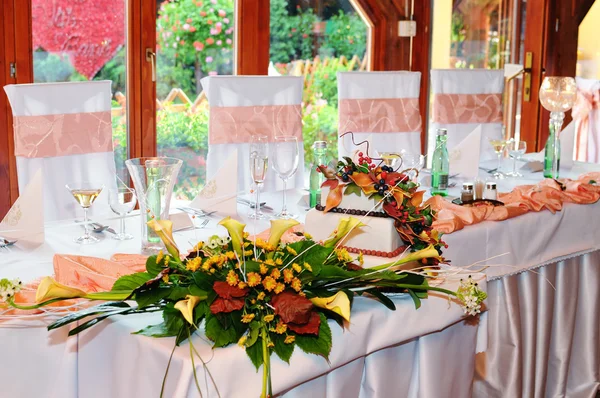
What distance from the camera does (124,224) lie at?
2.04 metres

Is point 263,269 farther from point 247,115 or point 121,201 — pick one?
point 247,115

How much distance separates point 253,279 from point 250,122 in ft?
6.19

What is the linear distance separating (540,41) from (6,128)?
361 centimetres

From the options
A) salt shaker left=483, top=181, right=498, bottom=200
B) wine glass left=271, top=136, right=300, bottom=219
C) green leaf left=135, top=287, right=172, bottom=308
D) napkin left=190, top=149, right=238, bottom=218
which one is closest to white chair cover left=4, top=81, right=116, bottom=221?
napkin left=190, top=149, right=238, bottom=218

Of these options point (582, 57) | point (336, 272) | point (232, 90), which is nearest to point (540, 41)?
point (582, 57)

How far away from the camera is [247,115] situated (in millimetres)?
3033

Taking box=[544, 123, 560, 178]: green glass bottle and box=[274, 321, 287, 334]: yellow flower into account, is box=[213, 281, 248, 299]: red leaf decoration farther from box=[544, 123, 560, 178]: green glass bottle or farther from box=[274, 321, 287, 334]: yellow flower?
box=[544, 123, 560, 178]: green glass bottle

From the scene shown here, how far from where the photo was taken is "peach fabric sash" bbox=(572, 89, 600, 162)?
18.7 ft

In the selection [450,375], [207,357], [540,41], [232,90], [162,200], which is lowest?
[450,375]

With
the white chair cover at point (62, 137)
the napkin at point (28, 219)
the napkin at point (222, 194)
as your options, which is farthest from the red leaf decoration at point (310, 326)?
the white chair cover at point (62, 137)

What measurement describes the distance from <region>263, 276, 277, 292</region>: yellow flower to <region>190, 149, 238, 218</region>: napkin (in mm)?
1043

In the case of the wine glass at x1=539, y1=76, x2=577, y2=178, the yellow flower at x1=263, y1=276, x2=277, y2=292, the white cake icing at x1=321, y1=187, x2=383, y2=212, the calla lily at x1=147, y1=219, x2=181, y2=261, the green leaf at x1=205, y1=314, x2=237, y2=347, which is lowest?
the green leaf at x1=205, y1=314, x2=237, y2=347

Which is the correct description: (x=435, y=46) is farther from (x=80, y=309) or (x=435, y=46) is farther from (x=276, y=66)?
(x=80, y=309)

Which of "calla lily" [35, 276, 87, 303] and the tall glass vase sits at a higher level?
the tall glass vase
